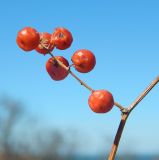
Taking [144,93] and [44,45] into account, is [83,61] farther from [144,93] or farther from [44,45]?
[144,93]

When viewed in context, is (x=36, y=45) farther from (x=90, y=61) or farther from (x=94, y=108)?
(x=94, y=108)

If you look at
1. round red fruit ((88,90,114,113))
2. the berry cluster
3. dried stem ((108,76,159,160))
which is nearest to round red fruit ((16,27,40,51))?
the berry cluster

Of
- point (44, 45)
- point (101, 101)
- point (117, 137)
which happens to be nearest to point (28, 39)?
point (44, 45)

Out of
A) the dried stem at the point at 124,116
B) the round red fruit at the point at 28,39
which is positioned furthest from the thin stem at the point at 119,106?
the round red fruit at the point at 28,39

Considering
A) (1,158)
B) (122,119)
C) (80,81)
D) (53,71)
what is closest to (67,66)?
(53,71)

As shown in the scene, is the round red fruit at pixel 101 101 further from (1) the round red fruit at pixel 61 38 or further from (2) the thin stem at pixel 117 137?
(1) the round red fruit at pixel 61 38

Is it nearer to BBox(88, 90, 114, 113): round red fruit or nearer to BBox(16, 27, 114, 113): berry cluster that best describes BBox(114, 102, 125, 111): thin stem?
BBox(88, 90, 114, 113): round red fruit
